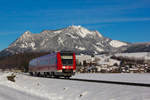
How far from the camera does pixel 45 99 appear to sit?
60.7 feet

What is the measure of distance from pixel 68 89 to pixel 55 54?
18922 mm

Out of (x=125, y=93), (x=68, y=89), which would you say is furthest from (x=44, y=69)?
(x=125, y=93)

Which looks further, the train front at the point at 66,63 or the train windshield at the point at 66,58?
the train windshield at the point at 66,58

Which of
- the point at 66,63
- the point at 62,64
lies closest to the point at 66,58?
the point at 66,63

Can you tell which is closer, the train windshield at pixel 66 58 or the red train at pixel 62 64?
the red train at pixel 62 64

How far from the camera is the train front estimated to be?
39556mm

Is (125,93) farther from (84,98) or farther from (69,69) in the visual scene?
(69,69)

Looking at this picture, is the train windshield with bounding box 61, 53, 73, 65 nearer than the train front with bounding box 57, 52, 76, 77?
No

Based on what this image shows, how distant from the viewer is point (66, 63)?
4031 cm

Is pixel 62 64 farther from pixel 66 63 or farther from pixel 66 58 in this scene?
pixel 66 58

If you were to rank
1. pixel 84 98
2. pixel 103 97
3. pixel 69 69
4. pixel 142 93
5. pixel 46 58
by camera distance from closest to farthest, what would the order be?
1. pixel 142 93
2. pixel 103 97
3. pixel 84 98
4. pixel 69 69
5. pixel 46 58

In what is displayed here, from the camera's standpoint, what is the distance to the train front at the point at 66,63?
39556 millimetres

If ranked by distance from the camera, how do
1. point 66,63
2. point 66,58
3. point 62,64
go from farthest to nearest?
point 66,58, point 66,63, point 62,64

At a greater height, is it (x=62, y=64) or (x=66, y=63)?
(x=66, y=63)
